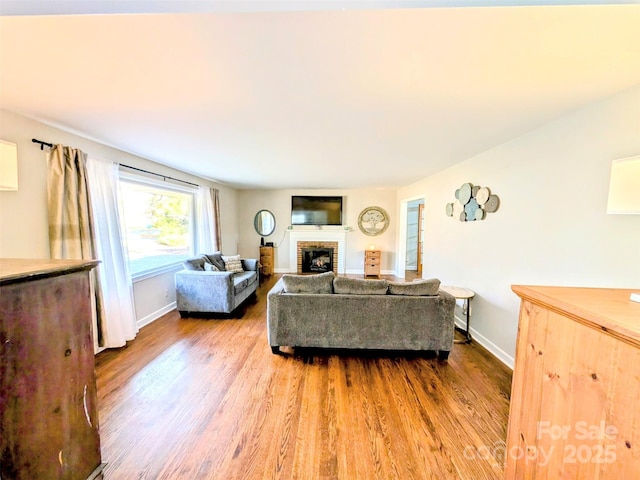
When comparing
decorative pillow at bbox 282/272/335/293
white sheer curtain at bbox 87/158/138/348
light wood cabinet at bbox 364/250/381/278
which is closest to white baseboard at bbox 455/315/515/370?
decorative pillow at bbox 282/272/335/293

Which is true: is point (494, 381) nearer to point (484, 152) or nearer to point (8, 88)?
point (484, 152)

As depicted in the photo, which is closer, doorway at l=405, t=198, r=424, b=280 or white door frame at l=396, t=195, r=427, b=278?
white door frame at l=396, t=195, r=427, b=278

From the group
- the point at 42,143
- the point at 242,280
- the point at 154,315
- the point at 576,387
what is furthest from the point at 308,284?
the point at 42,143

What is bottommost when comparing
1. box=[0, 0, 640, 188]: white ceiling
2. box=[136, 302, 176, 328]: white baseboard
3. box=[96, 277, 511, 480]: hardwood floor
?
box=[96, 277, 511, 480]: hardwood floor

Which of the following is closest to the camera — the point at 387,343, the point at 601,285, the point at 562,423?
the point at 562,423

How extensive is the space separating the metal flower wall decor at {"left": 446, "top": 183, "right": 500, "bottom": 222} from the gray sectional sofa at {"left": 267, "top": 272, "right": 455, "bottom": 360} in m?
1.07

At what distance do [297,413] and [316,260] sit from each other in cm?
487

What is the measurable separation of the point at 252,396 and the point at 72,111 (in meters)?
2.63

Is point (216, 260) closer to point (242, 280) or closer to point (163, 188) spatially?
point (242, 280)

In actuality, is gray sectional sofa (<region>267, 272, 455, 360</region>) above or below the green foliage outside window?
below

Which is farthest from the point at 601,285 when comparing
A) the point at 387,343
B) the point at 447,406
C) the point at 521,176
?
the point at 387,343

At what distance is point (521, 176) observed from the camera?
7.75 ft

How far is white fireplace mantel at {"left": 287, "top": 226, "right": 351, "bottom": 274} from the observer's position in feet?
21.3

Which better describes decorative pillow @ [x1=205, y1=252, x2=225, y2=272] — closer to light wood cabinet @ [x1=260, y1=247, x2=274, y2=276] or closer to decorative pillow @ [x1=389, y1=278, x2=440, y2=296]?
light wood cabinet @ [x1=260, y1=247, x2=274, y2=276]
